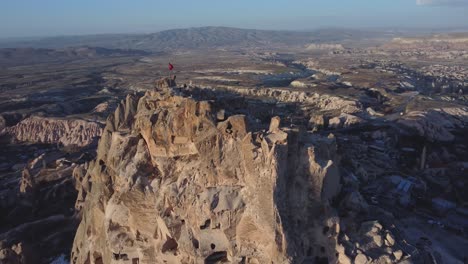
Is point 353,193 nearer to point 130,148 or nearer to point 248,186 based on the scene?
point 248,186

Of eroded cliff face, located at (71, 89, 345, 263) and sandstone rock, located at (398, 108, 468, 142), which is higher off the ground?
eroded cliff face, located at (71, 89, 345, 263)

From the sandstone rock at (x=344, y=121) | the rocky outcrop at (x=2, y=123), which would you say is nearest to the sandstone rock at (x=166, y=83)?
the sandstone rock at (x=344, y=121)

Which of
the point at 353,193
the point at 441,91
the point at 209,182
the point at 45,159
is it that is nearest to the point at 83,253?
the point at 209,182

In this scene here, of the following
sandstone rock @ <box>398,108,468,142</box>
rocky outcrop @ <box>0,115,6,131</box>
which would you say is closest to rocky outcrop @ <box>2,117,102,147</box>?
rocky outcrop @ <box>0,115,6,131</box>

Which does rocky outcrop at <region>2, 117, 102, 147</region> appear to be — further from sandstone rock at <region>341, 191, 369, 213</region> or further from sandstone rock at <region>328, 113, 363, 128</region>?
sandstone rock at <region>341, 191, 369, 213</region>

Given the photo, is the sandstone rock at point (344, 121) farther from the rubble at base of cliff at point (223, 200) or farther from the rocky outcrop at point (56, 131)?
the rocky outcrop at point (56, 131)

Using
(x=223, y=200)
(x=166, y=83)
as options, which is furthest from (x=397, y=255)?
(x=166, y=83)

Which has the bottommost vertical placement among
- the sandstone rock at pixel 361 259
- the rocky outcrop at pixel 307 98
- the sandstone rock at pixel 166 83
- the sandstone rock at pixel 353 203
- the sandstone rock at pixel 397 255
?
the rocky outcrop at pixel 307 98
